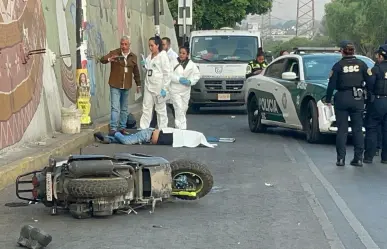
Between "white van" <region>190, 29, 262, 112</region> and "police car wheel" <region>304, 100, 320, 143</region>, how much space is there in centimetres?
738

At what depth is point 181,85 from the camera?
15250mm

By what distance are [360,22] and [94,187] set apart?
79.9 metres

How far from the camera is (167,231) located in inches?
280

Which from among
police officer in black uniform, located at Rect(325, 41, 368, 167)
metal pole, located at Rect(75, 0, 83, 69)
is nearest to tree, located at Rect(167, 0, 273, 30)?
metal pole, located at Rect(75, 0, 83, 69)

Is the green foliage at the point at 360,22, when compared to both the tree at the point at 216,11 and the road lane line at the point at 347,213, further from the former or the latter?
the road lane line at the point at 347,213

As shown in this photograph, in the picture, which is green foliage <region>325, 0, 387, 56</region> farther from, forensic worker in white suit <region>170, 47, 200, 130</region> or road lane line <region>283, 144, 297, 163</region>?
road lane line <region>283, 144, 297, 163</region>

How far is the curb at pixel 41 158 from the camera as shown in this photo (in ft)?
30.3

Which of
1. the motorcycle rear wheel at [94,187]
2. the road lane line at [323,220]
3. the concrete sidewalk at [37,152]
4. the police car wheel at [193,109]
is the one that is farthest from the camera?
the police car wheel at [193,109]

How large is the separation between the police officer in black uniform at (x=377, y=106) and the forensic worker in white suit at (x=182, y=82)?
4.28 metres

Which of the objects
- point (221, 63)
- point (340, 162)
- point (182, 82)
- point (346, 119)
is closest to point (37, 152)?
point (340, 162)

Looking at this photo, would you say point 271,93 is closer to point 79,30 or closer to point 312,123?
point 312,123

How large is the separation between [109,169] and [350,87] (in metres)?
5.12

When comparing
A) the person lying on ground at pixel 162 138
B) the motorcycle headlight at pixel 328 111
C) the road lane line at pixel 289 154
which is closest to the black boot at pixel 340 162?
the road lane line at pixel 289 154

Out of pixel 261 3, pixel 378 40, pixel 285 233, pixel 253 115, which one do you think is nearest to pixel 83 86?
pixel 253 115
